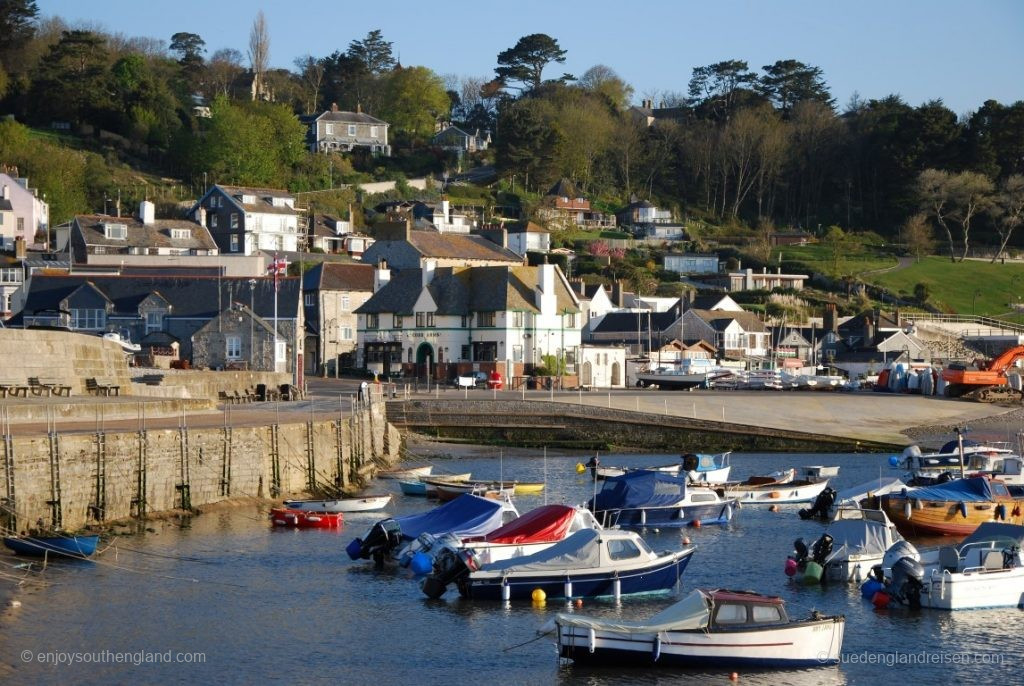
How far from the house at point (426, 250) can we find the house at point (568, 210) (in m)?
34.8

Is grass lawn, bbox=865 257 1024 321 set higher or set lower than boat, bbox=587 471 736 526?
higher

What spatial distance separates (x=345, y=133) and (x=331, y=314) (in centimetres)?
6825

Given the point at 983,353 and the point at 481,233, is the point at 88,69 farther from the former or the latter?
the point at 983,353

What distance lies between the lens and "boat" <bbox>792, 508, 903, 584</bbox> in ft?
120

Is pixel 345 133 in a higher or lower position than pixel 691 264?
higher

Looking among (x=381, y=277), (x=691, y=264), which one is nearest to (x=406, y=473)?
(x=381, y=277)

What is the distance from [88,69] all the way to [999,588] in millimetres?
130442

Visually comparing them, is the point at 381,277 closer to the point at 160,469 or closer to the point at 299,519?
the point at 299,519

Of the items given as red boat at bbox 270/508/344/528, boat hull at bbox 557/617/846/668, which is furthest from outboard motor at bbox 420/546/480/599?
red boat at bbox 270/508/344/528

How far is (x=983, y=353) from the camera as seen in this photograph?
121000 millimetres

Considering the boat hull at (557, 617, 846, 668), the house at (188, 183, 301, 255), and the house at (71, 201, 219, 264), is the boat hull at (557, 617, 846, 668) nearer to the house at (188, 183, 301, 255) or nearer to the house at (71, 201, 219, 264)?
the house at (71, 201, 219, 264)

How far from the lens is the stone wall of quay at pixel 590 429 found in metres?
71.5

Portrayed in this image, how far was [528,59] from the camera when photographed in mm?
193875

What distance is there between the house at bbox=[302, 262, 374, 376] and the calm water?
56005mm
